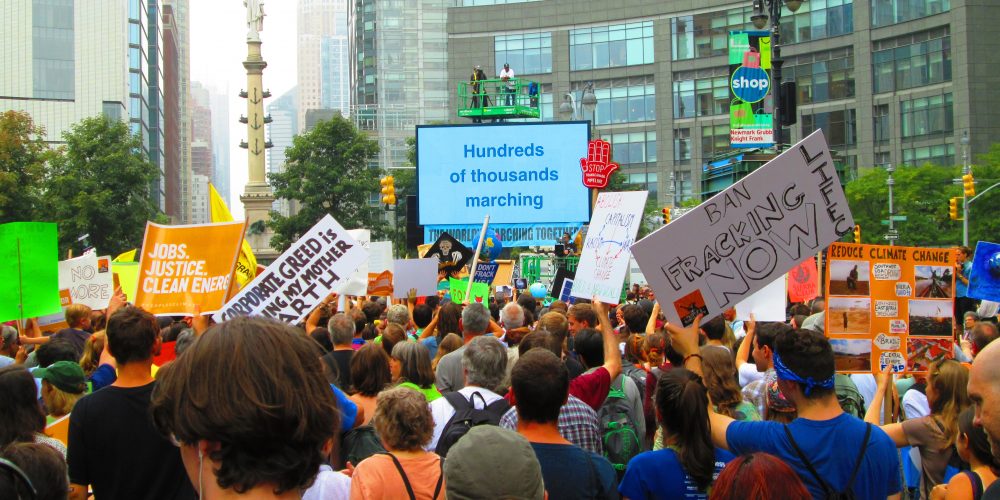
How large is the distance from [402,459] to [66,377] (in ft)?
7.81

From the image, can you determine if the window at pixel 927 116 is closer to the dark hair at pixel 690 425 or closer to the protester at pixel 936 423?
the protester at pixel 936 423

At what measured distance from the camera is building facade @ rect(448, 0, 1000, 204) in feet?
196

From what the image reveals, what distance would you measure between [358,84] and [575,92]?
62.7 meters

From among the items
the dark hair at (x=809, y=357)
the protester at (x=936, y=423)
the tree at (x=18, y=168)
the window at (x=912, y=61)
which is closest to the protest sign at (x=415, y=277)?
the protester at (x=936, y=423)

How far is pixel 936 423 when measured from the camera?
17.3 ft

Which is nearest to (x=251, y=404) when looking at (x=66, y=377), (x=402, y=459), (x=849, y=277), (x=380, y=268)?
(x=402, y=459)

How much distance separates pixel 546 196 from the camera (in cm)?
2958

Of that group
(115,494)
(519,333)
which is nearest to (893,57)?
(519,333)

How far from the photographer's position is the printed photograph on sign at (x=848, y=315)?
6625 millimetres

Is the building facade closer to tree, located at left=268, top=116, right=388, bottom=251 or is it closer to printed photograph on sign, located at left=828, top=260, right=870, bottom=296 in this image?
tree, located at left=268, top=116, right=388, bottom=251

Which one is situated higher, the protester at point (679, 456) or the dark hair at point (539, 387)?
the dark hair at point (539, 387)

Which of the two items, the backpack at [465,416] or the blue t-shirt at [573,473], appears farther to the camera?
the backpack at [465,416]

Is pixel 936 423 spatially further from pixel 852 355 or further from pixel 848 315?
pixel 848 315

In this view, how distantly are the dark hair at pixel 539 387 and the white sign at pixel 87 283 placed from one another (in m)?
10.5
